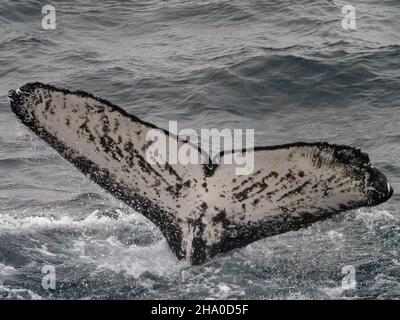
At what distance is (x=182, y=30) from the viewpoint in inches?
752

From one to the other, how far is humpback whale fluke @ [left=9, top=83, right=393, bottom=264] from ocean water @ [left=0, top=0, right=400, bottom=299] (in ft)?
1.86

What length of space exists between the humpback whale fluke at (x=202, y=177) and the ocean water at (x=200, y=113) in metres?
0.57

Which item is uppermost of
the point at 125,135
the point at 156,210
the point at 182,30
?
the point at 182,30

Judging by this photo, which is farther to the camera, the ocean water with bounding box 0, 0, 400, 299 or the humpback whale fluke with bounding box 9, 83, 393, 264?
the ocean water with bounding box 0, 0, 400, 299

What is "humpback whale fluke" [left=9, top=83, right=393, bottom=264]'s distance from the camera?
20.4 feet

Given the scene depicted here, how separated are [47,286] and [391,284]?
3301 millimetres

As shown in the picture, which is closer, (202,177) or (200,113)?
(202,177)

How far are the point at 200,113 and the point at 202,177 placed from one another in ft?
24.9

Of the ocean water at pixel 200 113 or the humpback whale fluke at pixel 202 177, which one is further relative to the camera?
the ocean water at pixel 200 113

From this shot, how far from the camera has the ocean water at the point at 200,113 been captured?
311 inches

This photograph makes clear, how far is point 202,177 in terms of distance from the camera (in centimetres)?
663

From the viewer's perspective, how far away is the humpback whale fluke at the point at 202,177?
6207 mm
